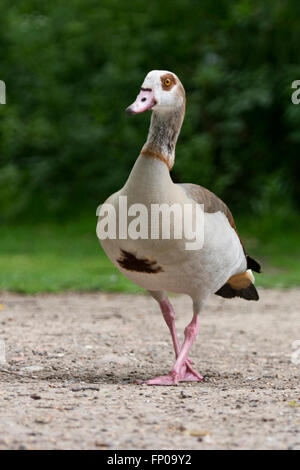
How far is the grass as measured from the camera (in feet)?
32.2

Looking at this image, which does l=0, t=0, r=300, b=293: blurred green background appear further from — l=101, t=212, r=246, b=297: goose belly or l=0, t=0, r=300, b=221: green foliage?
l=101, t=212, r=246, b=297: goose belly

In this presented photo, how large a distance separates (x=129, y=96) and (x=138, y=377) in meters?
12.1

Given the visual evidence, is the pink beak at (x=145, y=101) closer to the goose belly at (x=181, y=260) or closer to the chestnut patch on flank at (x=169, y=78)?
the chestnut patch on flank at (x=169, y=78)

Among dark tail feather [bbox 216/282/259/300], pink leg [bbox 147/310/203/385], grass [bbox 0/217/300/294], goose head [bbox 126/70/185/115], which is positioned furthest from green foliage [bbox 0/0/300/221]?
goose head [bbox 126/70/185/115]

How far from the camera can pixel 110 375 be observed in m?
4.96

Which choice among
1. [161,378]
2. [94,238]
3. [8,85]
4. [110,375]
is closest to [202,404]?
[161,378]

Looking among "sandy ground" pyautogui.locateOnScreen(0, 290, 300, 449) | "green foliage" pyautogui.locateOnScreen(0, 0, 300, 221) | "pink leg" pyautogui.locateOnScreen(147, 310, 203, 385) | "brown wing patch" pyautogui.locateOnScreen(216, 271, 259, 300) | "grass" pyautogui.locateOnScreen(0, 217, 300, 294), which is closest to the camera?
"sandy ground" pyautogui.locateOnScreen(0, 290, 300, 449)

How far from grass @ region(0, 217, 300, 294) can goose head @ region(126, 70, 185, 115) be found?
5.30 meters

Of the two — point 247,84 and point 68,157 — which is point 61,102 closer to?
point 68,157

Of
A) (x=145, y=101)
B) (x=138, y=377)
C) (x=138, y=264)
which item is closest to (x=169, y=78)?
(x=145, y=101)

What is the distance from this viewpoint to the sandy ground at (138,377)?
3412mm

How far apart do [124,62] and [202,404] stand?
502 inches

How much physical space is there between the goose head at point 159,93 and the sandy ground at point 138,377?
157 centimetres

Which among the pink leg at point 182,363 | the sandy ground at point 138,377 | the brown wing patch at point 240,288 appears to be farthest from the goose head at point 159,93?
the sandy ground at point 138,377
